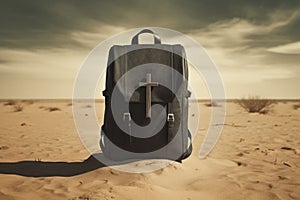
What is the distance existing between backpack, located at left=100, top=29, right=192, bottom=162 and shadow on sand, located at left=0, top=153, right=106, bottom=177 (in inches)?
16.1

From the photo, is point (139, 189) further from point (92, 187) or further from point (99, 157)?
point (99, 157)

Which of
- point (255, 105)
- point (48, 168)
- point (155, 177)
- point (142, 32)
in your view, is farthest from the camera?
point (255, 105)

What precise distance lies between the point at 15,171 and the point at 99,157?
1103mm

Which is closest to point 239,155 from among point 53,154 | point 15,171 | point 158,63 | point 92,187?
point 158,63

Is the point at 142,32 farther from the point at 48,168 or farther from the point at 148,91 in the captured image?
the point at 48,168

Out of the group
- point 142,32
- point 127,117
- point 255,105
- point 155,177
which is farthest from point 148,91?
point 255,105

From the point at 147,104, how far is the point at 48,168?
155cm

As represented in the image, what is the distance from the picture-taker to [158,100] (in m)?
3.22

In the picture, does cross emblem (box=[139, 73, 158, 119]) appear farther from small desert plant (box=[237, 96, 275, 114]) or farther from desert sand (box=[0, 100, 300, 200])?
small desert plant (box=[237, 96, 275, 114])

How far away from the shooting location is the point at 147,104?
3158mm

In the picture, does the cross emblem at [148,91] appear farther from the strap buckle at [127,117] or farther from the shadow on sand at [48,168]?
the shadow on sand at [48,168]

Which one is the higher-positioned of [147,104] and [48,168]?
[147,104]

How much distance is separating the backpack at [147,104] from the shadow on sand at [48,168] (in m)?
0.41

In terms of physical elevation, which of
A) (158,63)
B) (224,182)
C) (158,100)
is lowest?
(224,182)
